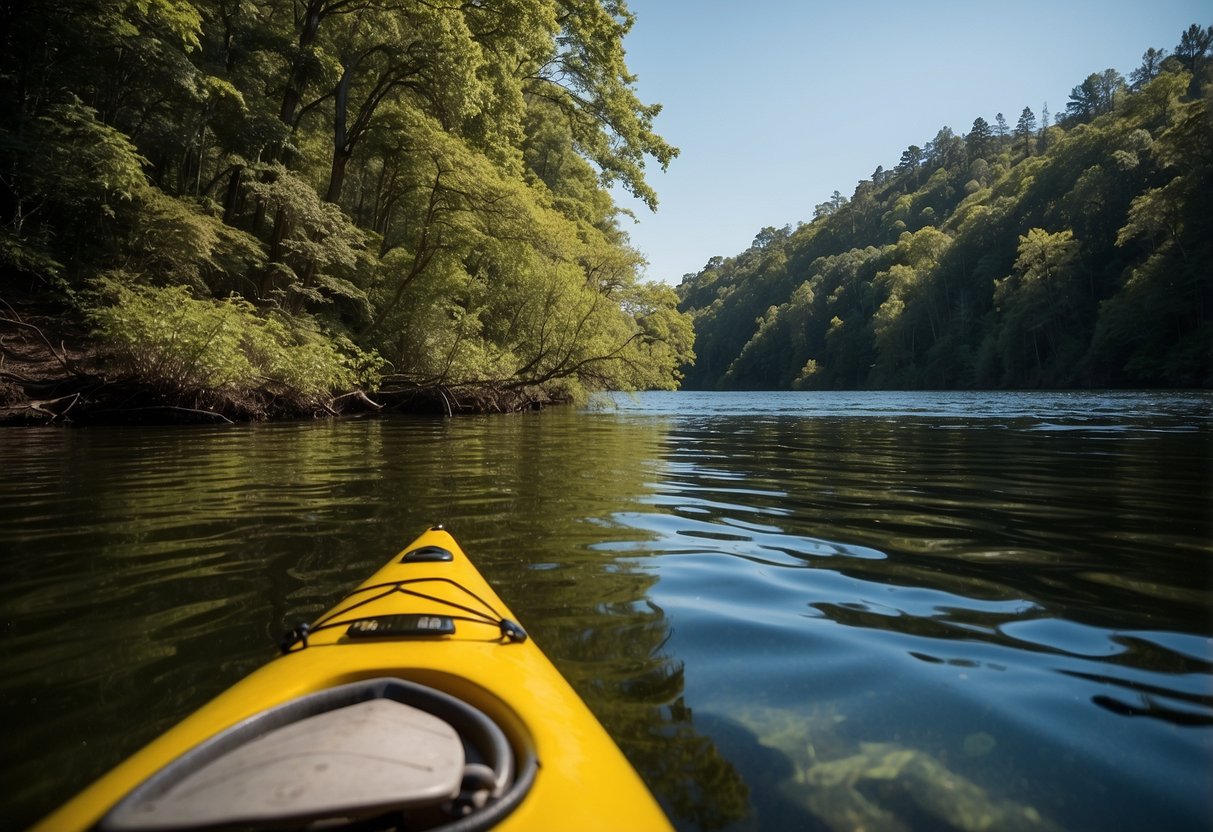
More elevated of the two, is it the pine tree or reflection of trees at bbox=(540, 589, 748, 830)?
the pine tree

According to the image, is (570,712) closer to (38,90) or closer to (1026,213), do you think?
(38,90)

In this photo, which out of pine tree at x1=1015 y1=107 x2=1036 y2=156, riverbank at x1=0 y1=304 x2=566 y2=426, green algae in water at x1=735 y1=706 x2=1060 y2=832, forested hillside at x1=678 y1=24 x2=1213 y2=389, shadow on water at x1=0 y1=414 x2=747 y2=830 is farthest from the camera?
pine tree at x1=1015 y1=107 x2=1036 y2=156

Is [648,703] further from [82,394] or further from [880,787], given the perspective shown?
[82,394]

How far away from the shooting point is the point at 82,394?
419 inches

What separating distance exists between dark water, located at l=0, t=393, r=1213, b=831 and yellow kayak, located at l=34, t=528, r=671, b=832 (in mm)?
368

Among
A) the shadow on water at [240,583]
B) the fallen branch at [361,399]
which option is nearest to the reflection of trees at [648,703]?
the shadow on water at [240,583]

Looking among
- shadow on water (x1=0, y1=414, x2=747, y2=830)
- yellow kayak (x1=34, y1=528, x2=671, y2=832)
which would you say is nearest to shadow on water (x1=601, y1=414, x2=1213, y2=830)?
shadow on water (x1=0, y1=414, x2=747, y2=830)

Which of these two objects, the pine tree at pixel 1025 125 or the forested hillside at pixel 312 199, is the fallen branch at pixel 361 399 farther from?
the pine tree at pixel 1025 125

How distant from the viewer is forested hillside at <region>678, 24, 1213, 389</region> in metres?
34.6

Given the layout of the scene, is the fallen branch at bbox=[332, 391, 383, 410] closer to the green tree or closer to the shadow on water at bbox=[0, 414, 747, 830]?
the shadow on water at bbox=[0, 414, 747, 830]

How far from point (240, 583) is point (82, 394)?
1053cm

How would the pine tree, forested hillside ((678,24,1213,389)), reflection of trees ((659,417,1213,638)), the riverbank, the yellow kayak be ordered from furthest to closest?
the pine tree → forested hillside ((678,24,1213,389)) → the riverbank → reflection of trees ((659,417,1213,638)) → the yellow kayak

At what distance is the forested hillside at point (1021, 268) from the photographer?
34625 mm

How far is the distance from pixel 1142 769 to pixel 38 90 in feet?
58.1
